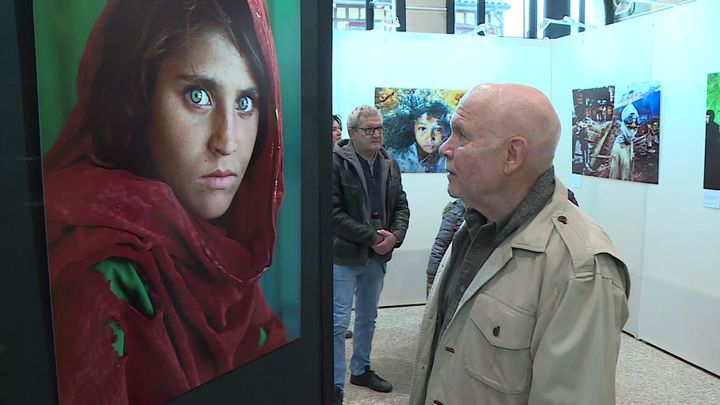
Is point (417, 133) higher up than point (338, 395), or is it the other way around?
point (417, 133)

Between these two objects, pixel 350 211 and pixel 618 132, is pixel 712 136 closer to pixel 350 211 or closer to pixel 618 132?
pixel 618 132

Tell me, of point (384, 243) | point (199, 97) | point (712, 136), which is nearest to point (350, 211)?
point (384, 243)

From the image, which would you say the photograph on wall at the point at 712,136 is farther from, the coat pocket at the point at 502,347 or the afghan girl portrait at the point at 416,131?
the coat pocket at the point at 502,347

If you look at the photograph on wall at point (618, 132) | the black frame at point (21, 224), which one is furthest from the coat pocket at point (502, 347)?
the photograph on wall at point (618, 132)

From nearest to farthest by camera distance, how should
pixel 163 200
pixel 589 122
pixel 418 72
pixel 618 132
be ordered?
pixel 163 200 < pixel 618 132 < pixel 589 122 < pixel 418 72

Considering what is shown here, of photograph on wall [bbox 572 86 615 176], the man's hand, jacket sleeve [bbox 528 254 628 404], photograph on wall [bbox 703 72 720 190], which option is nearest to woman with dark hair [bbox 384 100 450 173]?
photograph on wall [bbox 572 86 615 176]

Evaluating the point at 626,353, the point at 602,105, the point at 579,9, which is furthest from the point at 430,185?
the point at 579,9

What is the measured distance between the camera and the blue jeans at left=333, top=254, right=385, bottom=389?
143 inches

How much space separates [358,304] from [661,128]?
2.92 metres

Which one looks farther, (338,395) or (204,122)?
(338,395)

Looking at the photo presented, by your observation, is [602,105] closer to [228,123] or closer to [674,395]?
[674,395]

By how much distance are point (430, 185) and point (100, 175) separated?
5272mm

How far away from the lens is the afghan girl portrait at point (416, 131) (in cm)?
613

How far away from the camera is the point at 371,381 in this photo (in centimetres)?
406
